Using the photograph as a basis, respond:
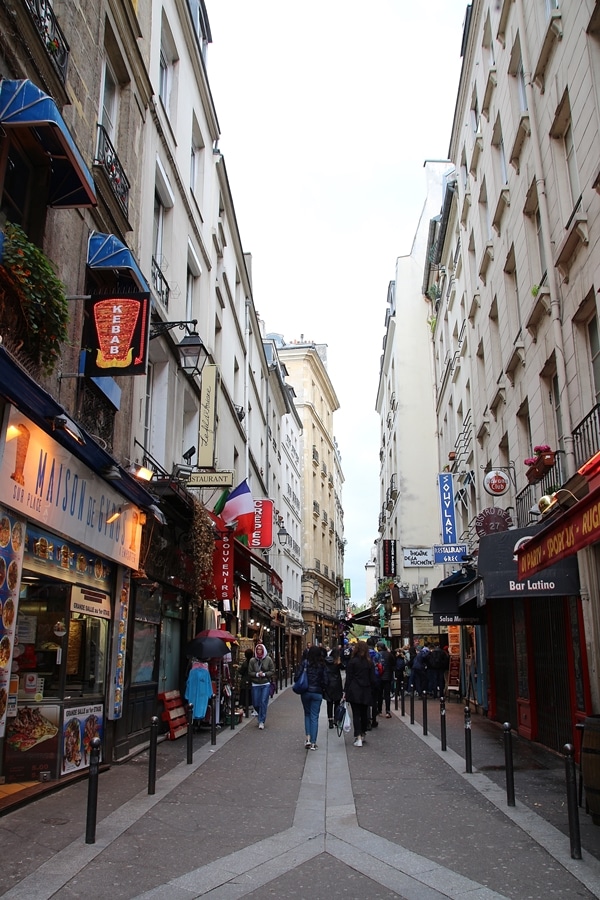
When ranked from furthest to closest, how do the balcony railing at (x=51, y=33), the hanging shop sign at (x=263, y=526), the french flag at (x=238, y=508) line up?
the hanging shop sign at (x=263, y=526) < the french flag at (x=238, y=508) < the balcony railing at (x=51, y=33)

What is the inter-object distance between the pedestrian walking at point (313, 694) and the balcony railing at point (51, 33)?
9.22m

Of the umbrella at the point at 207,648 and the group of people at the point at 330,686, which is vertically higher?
the umbrella at the point at 207,648

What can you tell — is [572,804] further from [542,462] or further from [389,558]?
[389,558]

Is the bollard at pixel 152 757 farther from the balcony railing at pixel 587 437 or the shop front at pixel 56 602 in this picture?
the balcony railing at pixel 587 437

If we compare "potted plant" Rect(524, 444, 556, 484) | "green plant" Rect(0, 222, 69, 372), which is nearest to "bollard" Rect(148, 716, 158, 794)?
"green plant" Rect(0, 222, 69, 372)

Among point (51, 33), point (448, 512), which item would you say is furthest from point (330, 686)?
point (448, 512)

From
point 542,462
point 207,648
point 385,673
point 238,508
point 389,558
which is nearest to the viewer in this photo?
point 542,462

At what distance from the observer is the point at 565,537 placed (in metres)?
6.43

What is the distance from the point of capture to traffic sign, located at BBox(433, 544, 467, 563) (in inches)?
765

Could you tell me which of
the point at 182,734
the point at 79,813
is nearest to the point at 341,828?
the point at 79,813

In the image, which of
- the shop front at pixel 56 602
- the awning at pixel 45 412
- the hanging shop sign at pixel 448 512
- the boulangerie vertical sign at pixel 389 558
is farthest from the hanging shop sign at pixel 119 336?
the boulangerie vertical sign at pixel 389 558

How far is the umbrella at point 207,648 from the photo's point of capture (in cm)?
1280

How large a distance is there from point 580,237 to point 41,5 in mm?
7277

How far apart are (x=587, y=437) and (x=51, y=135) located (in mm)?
7627
